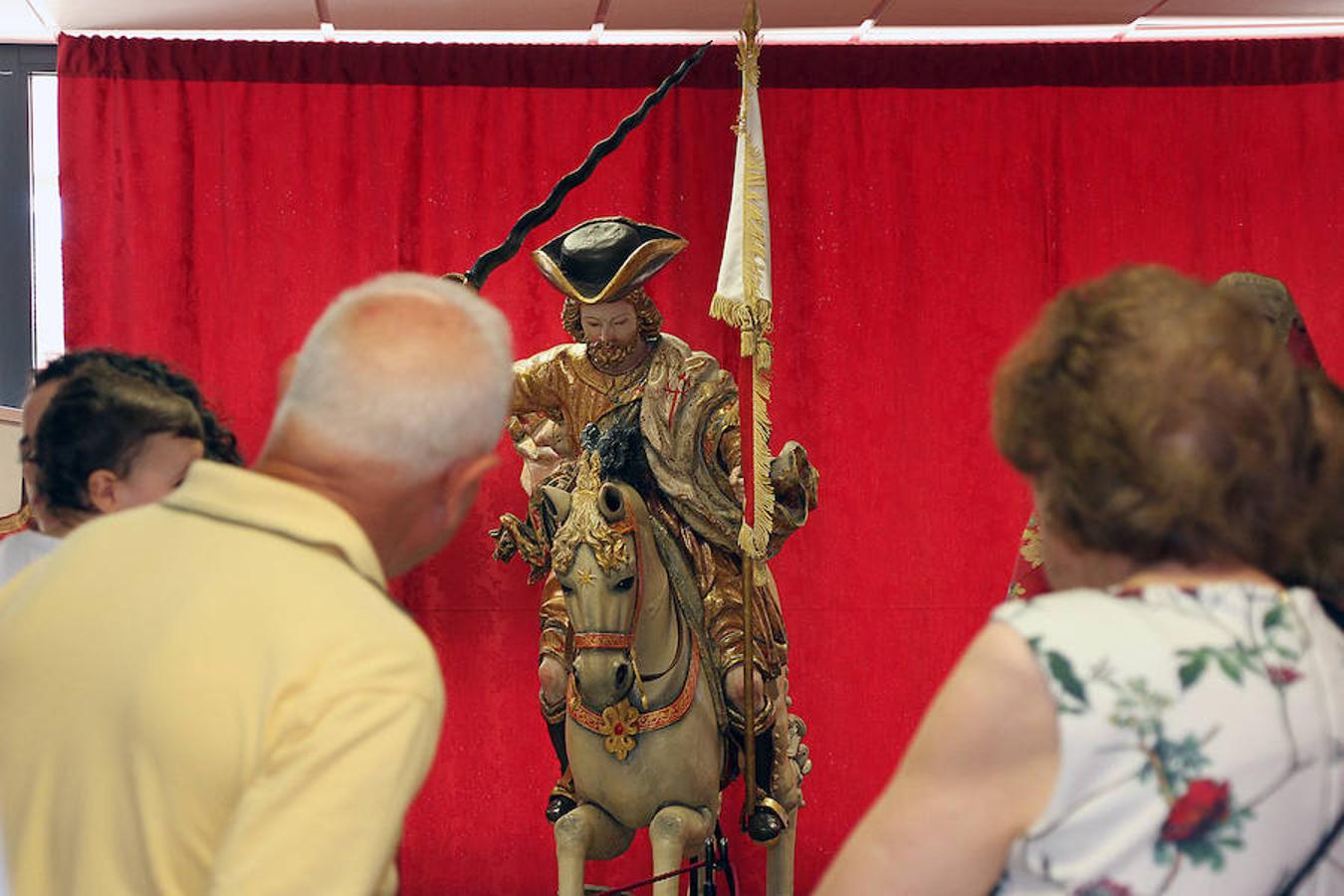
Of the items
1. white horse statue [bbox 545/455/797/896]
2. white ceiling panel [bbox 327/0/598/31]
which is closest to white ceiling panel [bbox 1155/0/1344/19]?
white ceiling panel [bbox 327/0/598/31]

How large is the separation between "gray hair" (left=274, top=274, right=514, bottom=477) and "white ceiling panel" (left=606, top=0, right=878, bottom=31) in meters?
4.13

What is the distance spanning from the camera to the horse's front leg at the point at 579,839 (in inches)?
161

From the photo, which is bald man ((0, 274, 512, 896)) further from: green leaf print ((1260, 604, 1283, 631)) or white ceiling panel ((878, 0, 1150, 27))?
white ceiling panel ((878, 0, 1150, 27))

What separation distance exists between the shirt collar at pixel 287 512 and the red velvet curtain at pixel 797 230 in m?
4.21

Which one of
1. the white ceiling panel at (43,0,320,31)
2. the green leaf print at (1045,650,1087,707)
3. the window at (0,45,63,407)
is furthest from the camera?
the window at (0,45,63,407)

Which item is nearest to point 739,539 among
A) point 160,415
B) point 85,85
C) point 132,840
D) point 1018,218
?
point 1018,218

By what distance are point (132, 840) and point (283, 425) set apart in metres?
0.32

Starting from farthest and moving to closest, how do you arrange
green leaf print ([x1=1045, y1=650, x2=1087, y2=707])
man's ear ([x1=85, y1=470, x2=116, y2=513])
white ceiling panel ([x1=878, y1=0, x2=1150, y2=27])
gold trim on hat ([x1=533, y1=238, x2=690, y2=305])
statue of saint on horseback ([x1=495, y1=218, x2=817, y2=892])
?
white ceiling panel ([x1=878, y1=0, x2=1150, y2=27])
gold trim on hat ([x1=533, y1=238, x2=690, y2=305])
statue of saint on horseback ([x1=495, y1=218, x2=817, y2=892])
man's ear ([x1=85, y1=470, x2=116, y2=513])
green leaf print ([x1=1045, y1=650, x2=1087, y2=707])

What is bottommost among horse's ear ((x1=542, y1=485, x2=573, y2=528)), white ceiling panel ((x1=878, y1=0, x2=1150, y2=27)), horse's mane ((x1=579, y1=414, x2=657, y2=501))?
horse's ear ((x1=542, y1=485, x2=573, y2=528))

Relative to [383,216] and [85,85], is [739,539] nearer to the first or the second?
[383,216]

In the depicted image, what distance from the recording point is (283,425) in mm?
1243

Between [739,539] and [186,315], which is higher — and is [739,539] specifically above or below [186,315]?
below

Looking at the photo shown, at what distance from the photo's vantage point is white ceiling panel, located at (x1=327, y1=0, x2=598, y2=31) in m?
5.17

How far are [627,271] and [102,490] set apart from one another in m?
2.39
